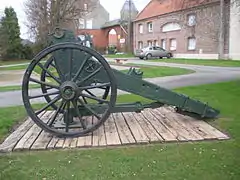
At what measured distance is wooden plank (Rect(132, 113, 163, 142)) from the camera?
6.19 metres

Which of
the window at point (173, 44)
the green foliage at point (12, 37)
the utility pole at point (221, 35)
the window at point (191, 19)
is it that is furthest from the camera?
the green foliage at point (12, 37)

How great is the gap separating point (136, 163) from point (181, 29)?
131ft

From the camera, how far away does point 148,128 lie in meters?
6.94

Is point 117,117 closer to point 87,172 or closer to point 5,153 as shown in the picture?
point 5,153

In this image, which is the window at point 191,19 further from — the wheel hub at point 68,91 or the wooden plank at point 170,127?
the wheel hub at point 68,91

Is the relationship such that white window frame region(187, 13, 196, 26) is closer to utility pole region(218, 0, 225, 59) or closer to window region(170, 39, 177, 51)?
utility pole region(218, 0, 225, 59)

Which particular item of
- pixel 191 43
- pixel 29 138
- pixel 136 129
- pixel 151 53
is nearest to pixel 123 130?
pixel 136 129

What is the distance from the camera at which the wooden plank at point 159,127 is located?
245 inches

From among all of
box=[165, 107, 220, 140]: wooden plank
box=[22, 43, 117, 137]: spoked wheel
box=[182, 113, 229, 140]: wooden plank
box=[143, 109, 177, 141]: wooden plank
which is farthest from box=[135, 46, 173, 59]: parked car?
box=[22, 43, 117, 137]: spoked wheel

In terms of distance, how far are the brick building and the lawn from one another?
24.1 meters

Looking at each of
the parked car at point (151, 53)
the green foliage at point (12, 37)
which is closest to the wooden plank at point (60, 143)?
the parked car at point (151, 53)

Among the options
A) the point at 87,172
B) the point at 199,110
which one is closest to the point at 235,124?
the point at 199,110

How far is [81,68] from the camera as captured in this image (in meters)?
6.33

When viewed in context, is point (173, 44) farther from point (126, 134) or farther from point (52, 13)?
point (126, 134)
